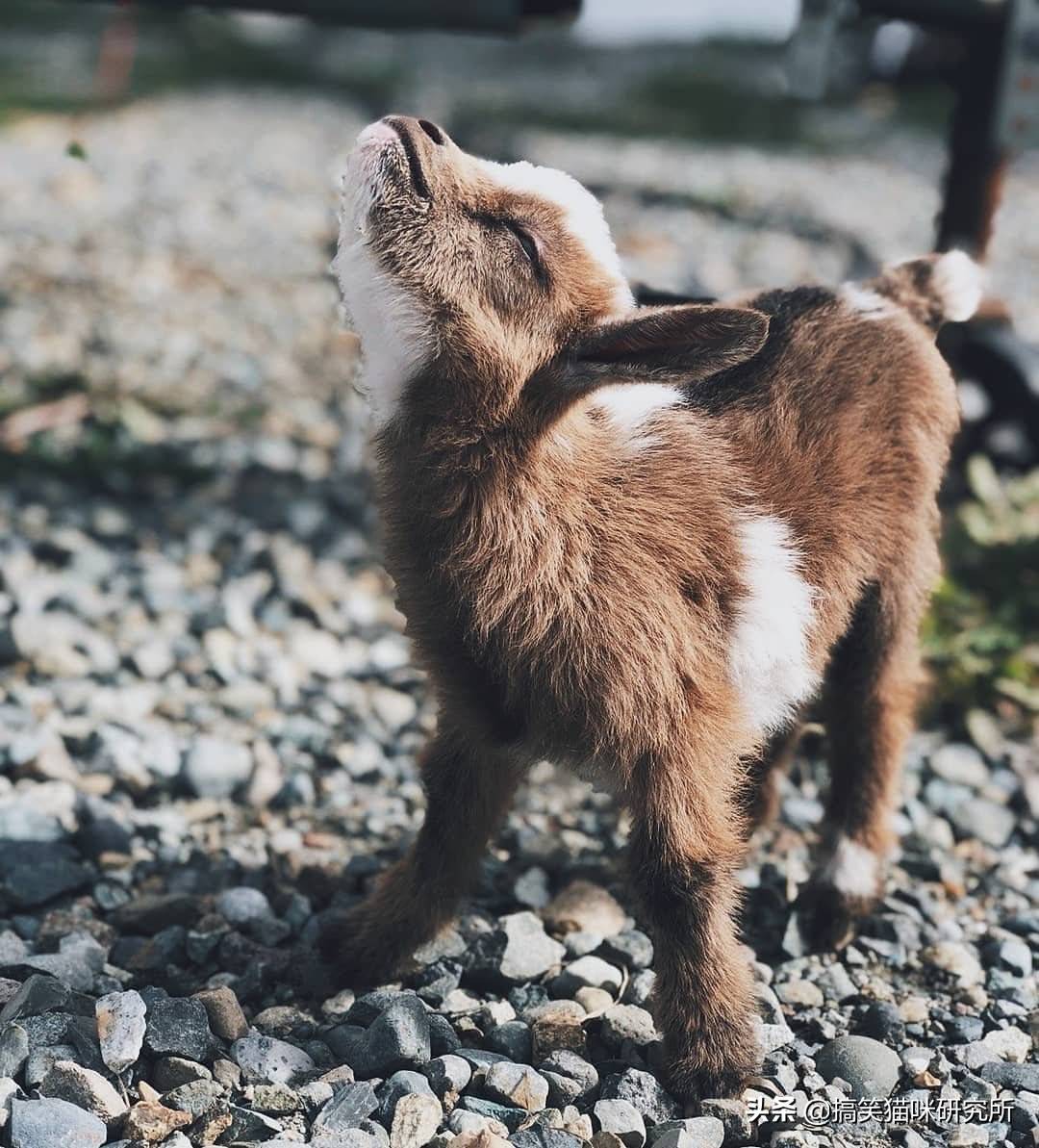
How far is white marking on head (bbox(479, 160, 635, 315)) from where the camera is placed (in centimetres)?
282

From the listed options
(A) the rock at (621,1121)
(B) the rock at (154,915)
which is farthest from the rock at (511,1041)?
(B) the rock at (154,915)

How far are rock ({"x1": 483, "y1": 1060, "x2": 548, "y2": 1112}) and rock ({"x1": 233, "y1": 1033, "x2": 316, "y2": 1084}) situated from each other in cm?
37

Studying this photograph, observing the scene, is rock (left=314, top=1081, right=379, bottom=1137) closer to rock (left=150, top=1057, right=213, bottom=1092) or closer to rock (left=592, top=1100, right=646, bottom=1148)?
rock (left=150, top=1057, right=213, bottom=1092)

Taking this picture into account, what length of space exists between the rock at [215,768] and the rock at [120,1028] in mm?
1058

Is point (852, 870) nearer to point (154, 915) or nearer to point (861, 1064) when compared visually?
point (861, 1064)

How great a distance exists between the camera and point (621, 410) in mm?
3018

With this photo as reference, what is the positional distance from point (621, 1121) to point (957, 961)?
1083 millimetres

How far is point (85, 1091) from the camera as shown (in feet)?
8.46

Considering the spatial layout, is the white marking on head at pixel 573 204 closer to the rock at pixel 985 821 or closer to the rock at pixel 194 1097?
the rock at pixel 194 1097

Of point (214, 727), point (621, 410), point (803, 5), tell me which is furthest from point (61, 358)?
point (621, 410)

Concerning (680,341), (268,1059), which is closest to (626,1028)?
(268,1059)

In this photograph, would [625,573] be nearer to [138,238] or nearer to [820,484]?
[820,484]

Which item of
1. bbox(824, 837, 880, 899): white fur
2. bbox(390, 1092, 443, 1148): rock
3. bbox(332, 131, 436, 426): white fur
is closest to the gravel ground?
bbox(390, 1092, 443, 1148): rock

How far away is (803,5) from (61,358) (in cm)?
372
